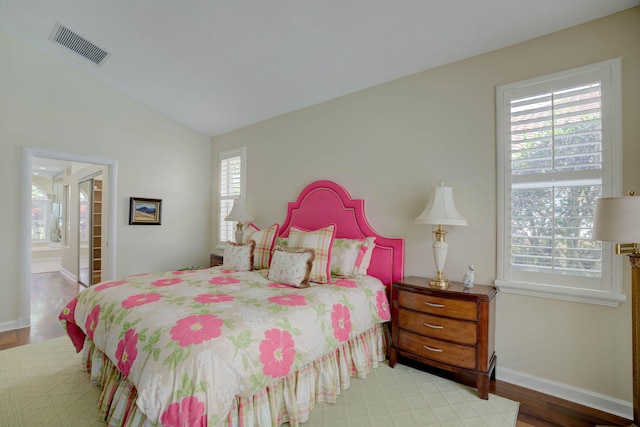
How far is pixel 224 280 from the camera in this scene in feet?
8.53

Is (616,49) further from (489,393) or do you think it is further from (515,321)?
(489,393)

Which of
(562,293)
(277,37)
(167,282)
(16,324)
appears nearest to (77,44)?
(277,37)

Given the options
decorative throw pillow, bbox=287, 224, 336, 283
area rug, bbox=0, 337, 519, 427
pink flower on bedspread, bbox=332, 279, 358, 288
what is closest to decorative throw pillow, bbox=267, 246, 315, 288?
decorative throw pillow, bbox=287, 224, 336, 283

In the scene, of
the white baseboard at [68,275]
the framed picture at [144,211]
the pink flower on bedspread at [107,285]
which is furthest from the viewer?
the white baseboard at [68,275]

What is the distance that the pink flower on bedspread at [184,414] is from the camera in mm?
1203

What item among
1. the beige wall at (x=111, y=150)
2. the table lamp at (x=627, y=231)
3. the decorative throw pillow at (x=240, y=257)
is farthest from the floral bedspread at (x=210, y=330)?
the beige wall at (x=111, y=150)

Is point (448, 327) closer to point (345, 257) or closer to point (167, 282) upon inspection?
point (345, 257)

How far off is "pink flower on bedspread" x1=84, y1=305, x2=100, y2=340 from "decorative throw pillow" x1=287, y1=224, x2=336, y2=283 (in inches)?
60.6

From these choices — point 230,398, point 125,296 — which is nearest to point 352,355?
point 230,398

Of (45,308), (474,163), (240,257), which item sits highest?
(474,163)

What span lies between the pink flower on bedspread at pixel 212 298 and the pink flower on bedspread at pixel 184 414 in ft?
2.36

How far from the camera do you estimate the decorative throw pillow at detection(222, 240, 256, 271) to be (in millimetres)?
3113

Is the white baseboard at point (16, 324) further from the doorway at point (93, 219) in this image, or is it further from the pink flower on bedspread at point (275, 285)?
the pink flower on bedspread at point (275, 285)

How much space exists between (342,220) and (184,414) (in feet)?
7.50
